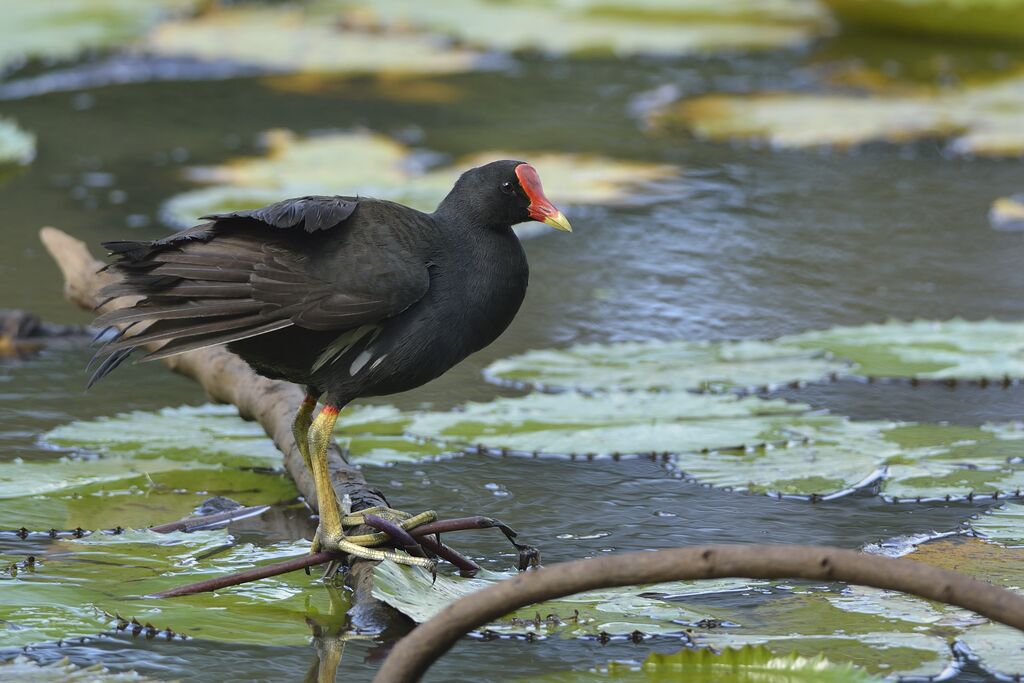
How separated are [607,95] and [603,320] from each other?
335 centimetres

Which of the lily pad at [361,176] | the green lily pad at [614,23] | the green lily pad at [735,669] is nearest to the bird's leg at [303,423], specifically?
the green lily pad at [735,669]

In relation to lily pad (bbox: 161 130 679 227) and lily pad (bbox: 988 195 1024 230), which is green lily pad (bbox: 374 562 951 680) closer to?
lily pad (bbox: 161 130 679 227)

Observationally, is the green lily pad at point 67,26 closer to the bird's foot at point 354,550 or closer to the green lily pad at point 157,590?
the green lily pad at point 157,590

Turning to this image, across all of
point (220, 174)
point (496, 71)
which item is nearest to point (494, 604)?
point (220, 174)

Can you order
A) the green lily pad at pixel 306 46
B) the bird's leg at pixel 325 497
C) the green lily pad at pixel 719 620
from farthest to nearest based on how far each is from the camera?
the green lily pad at pixel 306 46 < the bird's leg at pixel 325 497 < the green lily pad at pixel 719 620

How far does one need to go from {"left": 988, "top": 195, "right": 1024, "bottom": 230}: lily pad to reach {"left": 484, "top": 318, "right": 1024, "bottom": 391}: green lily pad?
4.74 ft

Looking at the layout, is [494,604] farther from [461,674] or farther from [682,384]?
[682,384]

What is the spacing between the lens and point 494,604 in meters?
1.68

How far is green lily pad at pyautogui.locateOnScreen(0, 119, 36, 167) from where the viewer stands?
5770 mm

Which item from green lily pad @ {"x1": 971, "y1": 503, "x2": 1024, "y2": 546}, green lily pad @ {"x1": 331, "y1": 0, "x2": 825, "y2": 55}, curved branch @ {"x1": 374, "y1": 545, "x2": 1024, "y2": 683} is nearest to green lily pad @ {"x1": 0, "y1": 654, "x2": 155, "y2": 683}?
curved branch @ {"x1": 374, "y1": 545, "x2": 1024, "y2": 683}

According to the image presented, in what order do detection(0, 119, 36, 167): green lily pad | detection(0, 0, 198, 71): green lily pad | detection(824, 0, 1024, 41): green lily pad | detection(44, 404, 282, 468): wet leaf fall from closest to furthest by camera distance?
detection(44, 404, 282, 468): wet leaf
detection(0, 119, 36, 167): green lily pad
detection(824, 0, 1024, 41): green lily pad
detection(0, 0, 198, 71): green lily pad

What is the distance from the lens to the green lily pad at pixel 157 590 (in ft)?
7.38

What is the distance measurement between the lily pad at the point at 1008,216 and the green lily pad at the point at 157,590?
3494mm

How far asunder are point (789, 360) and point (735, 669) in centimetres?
185
